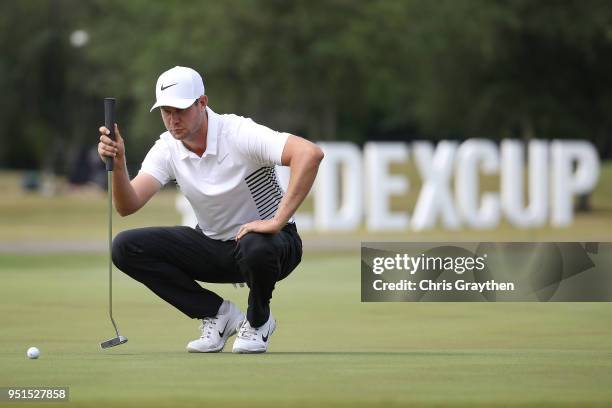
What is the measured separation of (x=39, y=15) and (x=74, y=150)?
767 cm

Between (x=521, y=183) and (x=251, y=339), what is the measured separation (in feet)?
84.1

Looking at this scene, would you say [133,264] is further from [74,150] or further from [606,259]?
[74,150]

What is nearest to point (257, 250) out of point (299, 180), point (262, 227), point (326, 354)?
point (262, 227)

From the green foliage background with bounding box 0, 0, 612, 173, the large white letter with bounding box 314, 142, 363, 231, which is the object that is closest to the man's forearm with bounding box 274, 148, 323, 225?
the large white letter with bounding box 314, 142, 363, 231

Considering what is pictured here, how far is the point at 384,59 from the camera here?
181 ft

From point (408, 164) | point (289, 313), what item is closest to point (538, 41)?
point (408, 164)

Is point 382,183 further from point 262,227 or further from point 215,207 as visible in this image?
point 262,227

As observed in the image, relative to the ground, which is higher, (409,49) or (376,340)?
(409,49)

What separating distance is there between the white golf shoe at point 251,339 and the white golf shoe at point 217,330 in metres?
0.20

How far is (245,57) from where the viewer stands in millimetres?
51062

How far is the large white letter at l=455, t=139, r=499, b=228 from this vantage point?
3297cm

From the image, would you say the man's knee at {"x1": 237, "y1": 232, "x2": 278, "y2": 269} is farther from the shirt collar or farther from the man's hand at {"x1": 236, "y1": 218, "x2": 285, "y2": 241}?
the shirt collar

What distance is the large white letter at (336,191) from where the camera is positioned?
32256 mm

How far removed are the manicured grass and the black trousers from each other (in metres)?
0.37
